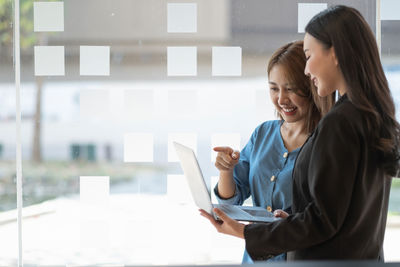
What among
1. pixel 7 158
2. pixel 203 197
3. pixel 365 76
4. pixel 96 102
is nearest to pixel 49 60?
pixel 96 102

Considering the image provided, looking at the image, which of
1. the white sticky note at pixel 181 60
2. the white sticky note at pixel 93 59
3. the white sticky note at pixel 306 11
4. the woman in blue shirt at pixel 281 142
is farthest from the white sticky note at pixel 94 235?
the white sticky note at pixel 306 11

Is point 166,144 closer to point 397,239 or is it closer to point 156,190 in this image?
point 156,190

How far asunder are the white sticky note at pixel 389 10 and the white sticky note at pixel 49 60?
6.99ft

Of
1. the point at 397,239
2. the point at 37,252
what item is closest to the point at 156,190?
the point at 37,252

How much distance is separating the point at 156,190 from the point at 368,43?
6.94ft

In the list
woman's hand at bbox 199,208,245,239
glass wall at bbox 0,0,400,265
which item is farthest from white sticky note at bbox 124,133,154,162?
woman's hand at bbox 199,208,245,239

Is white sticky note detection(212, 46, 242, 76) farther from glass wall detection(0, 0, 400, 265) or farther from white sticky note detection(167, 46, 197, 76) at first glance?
white sticky note detection(167, 46, 197, 76)

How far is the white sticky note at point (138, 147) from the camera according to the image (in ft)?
10.7

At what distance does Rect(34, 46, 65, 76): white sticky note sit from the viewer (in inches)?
127

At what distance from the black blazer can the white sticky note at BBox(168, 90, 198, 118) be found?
1.83 metres

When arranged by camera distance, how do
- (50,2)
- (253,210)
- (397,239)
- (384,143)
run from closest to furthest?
(384,143), (253,210), (50,2), (397,239)

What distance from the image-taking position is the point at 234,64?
3.26 metres

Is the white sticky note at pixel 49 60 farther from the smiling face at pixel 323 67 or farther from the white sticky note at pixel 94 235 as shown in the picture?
the smiling face at pixel 323 67

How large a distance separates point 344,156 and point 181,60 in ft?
6.69
